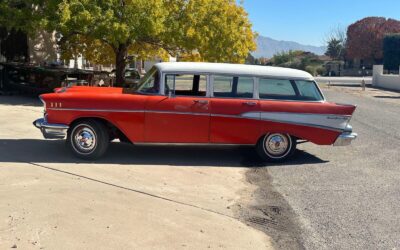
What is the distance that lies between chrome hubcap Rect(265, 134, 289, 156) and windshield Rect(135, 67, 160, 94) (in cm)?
210

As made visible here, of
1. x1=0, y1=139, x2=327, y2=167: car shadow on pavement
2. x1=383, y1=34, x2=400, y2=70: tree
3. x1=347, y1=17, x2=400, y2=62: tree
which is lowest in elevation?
x1=0, y1=139, x2=327, y2=167: car shadow on pavement

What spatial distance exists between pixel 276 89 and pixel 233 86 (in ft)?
2.48

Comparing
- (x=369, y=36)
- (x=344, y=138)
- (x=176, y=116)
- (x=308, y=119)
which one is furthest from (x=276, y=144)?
(x=369, y=36)

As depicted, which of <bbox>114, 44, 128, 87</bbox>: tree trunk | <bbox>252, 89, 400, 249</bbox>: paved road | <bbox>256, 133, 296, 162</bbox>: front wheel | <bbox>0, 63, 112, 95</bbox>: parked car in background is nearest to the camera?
<bbox>252, 89, 400, 249</bbox>: paved road

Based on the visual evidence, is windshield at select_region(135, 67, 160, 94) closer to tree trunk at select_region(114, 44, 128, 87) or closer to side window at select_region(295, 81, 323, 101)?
side window at select_region(295, 81, 323, 101)

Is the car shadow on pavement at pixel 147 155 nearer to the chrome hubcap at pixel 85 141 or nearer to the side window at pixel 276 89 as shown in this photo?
the chrome hubcap at pixel 85 141

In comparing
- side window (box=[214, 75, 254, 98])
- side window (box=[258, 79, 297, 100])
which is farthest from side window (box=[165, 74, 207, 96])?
side window (box=[258, 79, 297, 100])

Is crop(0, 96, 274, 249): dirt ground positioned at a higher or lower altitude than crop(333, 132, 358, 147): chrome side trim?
lower

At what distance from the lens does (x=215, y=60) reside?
731 inches

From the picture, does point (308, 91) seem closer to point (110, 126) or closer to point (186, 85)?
point (186, 85)

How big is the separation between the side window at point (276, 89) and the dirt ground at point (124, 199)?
4.22 feet

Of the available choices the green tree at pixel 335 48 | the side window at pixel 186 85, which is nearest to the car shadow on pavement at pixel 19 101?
the side window at pixel 186 85

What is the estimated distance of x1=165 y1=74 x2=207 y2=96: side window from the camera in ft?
26.1

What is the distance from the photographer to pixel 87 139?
776 centimetres
